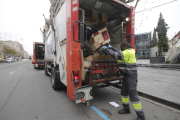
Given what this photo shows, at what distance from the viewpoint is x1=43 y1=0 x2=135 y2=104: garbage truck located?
2398 millimetres

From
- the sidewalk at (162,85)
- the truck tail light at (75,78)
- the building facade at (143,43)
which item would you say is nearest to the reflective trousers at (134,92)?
the truck tail light at (75,78)

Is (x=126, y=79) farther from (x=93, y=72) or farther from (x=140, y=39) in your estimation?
(x=140, y=39)

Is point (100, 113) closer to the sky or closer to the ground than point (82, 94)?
closer to the ground

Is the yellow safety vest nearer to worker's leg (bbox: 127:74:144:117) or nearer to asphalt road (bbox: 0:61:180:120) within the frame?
worker's leg (bbox: 127:74:144:117)

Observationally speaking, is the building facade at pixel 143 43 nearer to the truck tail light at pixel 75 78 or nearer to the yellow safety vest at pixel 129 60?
the yellow safety vest at pixel 129 60

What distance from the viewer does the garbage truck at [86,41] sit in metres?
2.40

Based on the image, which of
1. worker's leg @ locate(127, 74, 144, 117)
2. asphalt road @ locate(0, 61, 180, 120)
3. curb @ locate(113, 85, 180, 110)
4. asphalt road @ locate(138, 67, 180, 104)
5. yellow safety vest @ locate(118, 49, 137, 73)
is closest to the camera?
worker's leg @ locate(127, 74, 144, 117)

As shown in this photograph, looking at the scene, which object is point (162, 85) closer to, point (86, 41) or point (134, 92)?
point (134, 92)

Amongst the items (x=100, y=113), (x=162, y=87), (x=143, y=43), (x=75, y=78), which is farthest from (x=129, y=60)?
(x=143, y=43)

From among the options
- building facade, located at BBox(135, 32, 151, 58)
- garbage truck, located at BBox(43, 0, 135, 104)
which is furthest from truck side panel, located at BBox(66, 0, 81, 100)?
building facade, located at BBox(135, 32, 151, 58)

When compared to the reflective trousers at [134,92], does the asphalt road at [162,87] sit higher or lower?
lower

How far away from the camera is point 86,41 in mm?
3182

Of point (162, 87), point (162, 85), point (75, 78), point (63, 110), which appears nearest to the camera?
point (75, 78)

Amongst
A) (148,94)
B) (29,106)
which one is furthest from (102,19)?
(29,106)
